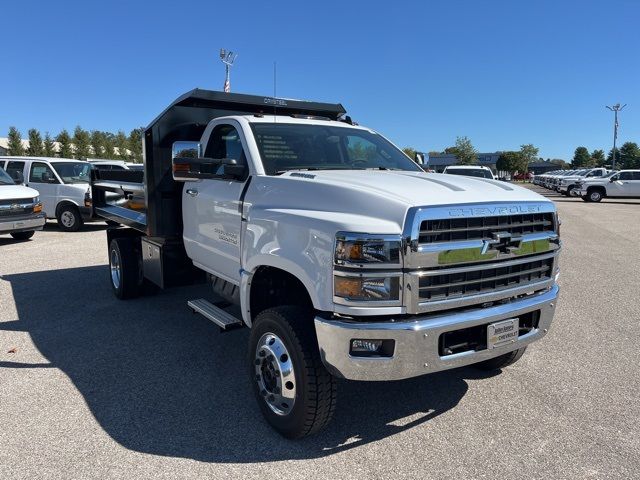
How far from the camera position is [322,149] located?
15.0 feet

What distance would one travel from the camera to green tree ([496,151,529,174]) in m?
99.8

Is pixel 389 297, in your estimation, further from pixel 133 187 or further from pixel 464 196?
pixel 133 187

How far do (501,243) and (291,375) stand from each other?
1575 mm

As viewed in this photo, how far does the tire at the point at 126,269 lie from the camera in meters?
6.62

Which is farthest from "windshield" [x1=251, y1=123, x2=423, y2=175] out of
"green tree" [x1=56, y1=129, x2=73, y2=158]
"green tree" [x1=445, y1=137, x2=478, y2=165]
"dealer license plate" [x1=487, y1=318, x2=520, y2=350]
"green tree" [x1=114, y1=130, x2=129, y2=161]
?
"green tree" [x1=445, y1=137, x2=478, y2=165]

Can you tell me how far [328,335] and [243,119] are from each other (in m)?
2.35

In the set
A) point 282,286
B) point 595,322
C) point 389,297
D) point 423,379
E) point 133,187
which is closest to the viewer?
point 389,297

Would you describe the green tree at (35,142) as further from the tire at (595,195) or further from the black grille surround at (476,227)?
the black grille surround at (476,227)

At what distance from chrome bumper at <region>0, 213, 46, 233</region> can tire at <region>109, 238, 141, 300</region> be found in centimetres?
626

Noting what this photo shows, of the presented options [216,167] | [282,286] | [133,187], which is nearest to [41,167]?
[133,187]

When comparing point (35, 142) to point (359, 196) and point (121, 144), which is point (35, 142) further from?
point (359, 196)

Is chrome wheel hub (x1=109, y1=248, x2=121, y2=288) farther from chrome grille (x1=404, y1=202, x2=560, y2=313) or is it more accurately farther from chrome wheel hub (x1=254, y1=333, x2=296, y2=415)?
chrome grille (x1=404, y1=202, x2=560, y2=313)

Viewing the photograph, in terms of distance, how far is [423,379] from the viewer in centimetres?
436

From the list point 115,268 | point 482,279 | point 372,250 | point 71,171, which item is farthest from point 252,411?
point 71,171
